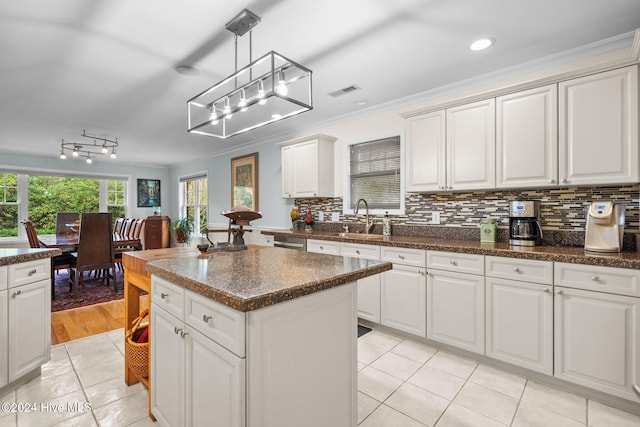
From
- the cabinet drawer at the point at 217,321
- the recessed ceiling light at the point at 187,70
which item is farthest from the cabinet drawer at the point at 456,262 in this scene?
the recessed ceiling light at the point at 187,70

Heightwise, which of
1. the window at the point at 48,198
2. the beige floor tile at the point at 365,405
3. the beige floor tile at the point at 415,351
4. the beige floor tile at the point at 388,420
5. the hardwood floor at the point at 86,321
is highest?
the window at the point at 48,198

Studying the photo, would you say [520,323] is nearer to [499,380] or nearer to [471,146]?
[499,380]

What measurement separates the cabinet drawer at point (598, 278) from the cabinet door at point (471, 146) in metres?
0.85

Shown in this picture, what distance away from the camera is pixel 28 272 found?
204 cm

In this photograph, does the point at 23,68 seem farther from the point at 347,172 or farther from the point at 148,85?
the point at 347,172

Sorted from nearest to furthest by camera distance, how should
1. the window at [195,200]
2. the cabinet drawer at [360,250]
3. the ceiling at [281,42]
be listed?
the ceiling at [281,42]
the cabinet drawer at [360,250]
the window at [195,200]

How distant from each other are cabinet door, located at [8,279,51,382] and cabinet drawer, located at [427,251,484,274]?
293 centimetres

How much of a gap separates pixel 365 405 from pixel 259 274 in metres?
1.21

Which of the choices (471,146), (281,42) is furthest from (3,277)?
(471,146)

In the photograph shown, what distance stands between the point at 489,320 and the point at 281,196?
323cm

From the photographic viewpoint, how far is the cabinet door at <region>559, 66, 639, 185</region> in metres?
1.94

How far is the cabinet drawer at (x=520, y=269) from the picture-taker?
6.57 ft

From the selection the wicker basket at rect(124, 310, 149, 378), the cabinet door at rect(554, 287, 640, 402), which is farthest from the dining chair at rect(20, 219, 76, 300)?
the cabinet door at rect(554, 287, 640, 402)

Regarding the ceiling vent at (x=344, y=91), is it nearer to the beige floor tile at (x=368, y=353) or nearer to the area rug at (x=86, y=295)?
the beige floor tile at (x=368, y=353)
